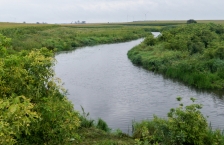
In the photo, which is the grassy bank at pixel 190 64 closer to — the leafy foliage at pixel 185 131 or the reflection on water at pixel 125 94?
the reflection on water at pixel 125 94

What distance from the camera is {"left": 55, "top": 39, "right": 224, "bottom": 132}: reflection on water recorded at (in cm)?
1366

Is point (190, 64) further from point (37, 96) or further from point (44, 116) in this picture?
point (44, 116)

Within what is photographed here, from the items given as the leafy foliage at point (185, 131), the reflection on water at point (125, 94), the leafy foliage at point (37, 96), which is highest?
the leafy foliage at point (37, 96)

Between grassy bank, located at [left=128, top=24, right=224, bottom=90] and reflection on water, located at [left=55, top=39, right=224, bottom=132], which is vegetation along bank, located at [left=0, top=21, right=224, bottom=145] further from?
grassy bank, located at [left=128, top=24, right=224, bottom=90]

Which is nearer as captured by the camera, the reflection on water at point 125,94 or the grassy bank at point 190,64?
the reflection on water at point 125,94

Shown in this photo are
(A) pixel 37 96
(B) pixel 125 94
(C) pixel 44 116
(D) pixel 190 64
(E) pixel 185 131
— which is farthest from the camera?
(D) pixel 190 64

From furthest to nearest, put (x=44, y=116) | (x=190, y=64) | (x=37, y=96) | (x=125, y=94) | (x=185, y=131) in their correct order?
(x=190, y=64), (x=125, y=94), (x=185, y=131), (x=37, y=96), (x=44, y=116)

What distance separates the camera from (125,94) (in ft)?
57.6

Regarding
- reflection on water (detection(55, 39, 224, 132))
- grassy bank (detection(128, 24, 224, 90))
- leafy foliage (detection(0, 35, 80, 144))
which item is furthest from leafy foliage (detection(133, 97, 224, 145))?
grassy bank (detection(128, 24, 224, 90))

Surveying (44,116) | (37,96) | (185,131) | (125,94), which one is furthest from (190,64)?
(44,116)

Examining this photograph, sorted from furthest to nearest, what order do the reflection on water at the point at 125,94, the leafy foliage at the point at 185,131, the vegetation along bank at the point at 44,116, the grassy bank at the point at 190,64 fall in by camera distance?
the grassy bank at the point at 190,64, the reflection on water at the point at 125,94, the leafy foliage at the point at 185,131, the vegetation along bank at the point at 44,116

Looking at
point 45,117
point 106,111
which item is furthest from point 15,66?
point 106,111

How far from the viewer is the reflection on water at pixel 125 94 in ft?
44.8

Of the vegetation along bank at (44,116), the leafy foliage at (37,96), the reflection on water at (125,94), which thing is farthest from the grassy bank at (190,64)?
the leafy foliage at (37,96)
